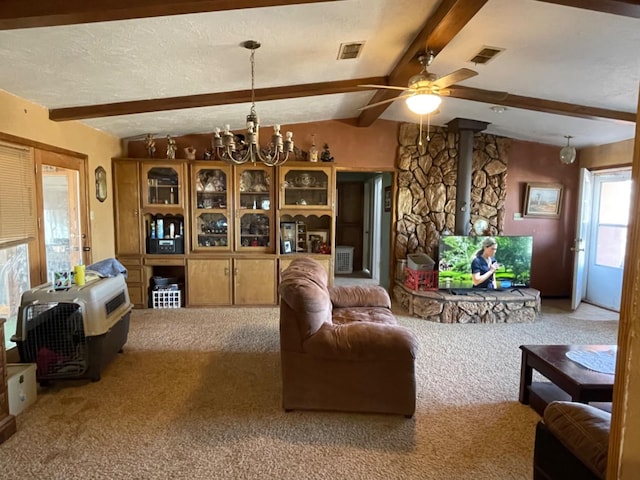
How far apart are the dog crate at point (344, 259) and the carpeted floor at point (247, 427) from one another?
4.51 m

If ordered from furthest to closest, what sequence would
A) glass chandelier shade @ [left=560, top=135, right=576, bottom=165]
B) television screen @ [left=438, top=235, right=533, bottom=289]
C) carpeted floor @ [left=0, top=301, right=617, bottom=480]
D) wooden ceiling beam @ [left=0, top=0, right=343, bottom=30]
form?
glass chandelier shade @ [left=560, top=135, right=576, bottom=165] < television screen @ [left=438, top=235, right=533, bottom=289] < carpeted floor @ [left=0, top=301, right=617, bottom=480] < wooden ceiling beam @ [left=0, top=0, right=343, bottom=30]

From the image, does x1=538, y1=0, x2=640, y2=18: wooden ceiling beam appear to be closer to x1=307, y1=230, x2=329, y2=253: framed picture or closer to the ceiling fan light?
the ceiling fan light

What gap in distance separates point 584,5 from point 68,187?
15.0 feet

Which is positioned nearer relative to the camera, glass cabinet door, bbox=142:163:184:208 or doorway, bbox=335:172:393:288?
glass cabinet door, bbox=142:163:184:208

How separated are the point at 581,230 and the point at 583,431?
4.76m

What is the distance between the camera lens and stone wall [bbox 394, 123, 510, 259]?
18.1 ft

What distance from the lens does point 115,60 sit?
2.69 metres

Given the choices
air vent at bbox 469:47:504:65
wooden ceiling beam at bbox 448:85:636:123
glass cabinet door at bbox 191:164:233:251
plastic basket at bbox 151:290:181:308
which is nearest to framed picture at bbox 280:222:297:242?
glass cabinet door at bbox 191:164:233:251

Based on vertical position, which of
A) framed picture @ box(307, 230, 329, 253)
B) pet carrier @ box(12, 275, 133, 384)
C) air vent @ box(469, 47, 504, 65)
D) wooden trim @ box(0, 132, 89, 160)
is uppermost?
air vent @ box(469, 47, 504, 65)

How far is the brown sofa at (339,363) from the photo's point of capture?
247 cm

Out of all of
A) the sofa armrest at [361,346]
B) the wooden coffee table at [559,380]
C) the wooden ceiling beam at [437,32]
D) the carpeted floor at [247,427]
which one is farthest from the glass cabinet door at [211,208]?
the wooden coffee table at [559,380]

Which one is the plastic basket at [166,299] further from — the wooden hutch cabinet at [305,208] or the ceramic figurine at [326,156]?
the ceramic figurine at [326,156]

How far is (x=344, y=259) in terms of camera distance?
8.16 metres

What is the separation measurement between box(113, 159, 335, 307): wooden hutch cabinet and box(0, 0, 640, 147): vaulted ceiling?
90 centimetres
